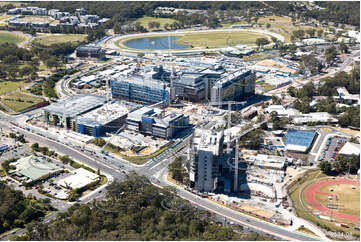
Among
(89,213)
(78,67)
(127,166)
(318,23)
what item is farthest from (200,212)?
(318,23)

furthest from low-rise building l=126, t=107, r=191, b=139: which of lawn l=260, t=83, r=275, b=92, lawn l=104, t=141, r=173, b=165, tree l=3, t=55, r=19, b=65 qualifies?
tree l=3, t=55, r=19, b=65

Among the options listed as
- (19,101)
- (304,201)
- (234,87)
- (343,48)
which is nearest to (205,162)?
(304,201)

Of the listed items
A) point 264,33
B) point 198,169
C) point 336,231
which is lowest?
point 336,231

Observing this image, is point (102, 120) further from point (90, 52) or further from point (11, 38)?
point (11, 38)

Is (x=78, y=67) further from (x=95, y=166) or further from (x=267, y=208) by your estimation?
(x=267, y=208)

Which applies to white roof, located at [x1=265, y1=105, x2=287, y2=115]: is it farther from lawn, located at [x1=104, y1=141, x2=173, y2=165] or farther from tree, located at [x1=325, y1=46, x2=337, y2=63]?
tree, located at [x1=325, y1=46, x2=337, y2=63]
